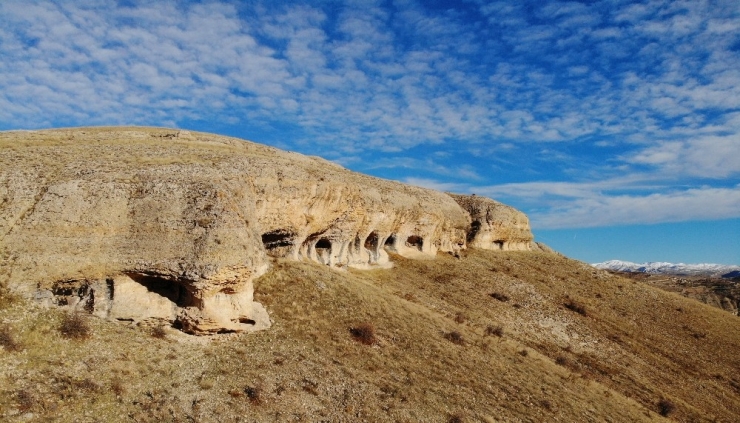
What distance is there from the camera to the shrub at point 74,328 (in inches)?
669

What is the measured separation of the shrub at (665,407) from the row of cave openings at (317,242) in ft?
76.5

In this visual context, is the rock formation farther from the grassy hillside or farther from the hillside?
the grassy hillside

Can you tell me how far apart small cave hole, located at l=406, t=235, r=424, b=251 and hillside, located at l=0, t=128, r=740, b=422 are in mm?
10124

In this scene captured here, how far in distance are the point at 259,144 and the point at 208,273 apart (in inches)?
824

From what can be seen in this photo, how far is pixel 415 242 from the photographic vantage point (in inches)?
1861

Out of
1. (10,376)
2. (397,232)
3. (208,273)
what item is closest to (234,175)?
(208,273)

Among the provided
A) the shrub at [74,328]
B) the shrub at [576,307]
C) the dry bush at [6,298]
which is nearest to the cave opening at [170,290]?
the shrub at [74,328]

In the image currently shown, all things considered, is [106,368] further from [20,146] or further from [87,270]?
[20,146]

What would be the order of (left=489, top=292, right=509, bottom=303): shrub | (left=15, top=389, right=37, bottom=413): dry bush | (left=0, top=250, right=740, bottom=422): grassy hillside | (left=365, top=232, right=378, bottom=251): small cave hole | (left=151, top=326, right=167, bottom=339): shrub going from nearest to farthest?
(left=15, top=389, right=37, bottom=413): dry bush
(left=0, top=250, right=740, bottom=422): grassy hillside
(left=151, top=326, right=167, bottom=339): shrub
(left=489, top=292, right=509, bottom=303): shrub
(left=365, top=232, right=378, bottom=251): small cave hole

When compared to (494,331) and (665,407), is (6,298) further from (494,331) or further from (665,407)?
(665,407)

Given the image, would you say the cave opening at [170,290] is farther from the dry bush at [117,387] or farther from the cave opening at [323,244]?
the cave opening at [323,244]

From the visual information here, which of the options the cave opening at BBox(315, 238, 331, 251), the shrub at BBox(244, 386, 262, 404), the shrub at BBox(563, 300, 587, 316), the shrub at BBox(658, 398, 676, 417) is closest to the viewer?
the shrub at BBox(244, 386, 262, 404)

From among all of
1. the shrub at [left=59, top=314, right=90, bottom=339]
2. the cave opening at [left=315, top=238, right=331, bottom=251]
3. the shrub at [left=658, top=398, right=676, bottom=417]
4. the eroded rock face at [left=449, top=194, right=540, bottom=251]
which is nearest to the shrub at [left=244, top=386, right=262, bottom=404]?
the shrub at [left=59, top=314, right=90, bottom=339]

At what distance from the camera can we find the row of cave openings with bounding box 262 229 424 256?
31203 millimetres
